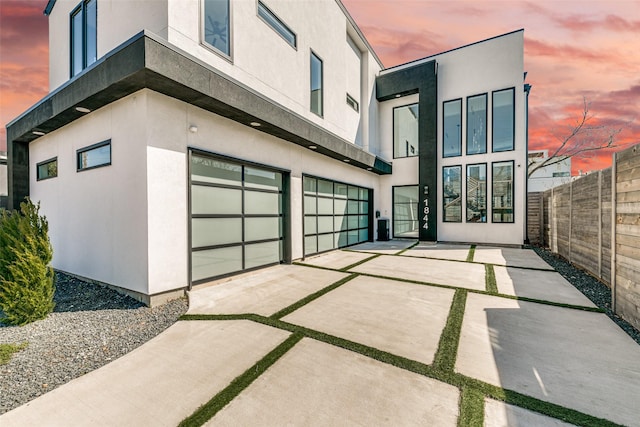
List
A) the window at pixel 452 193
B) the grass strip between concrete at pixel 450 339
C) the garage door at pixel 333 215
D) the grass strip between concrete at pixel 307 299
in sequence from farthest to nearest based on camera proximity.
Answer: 1. the window at pixel 452 193
2. the garage door at pixel 333 215
3. the grass strip between concrete at pixel 307 299
4. the grass strip between concrete at pixel 450 339

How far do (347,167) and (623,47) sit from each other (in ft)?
25.0

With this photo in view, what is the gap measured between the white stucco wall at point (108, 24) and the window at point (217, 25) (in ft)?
2.69

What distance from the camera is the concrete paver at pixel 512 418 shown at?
1.88 meters

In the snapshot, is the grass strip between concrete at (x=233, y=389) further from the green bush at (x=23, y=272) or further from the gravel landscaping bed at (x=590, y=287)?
the gravel landscaping bed at (x=590, y=287)

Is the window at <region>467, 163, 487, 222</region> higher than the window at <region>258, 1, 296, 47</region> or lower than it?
lower

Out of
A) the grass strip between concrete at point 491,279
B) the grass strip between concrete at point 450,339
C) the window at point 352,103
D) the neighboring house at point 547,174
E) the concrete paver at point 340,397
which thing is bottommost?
the concrete paver at point 340,397

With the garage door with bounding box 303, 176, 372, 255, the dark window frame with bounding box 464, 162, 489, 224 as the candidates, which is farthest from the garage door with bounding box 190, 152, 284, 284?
the dark window frame with bounding box 464, 162, 489, 224

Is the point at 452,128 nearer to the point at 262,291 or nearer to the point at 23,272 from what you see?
the point at 262,291

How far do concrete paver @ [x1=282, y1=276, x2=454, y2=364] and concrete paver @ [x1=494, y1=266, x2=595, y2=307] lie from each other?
1.39 meters

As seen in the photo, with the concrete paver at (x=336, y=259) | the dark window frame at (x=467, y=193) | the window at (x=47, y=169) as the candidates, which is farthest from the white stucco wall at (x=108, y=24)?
the dark window frame at (x=467, y=193)

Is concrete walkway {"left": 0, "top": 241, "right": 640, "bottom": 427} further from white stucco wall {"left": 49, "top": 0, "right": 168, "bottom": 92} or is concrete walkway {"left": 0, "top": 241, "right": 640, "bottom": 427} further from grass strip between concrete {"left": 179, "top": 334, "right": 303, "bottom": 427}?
white stucco wall {"left": 49, "top": 0, "right": 168, "bottom": 92}

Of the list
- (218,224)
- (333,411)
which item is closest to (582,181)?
(333,411)

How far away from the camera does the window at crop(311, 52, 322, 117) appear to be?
341 inches

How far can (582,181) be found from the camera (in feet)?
19.7
